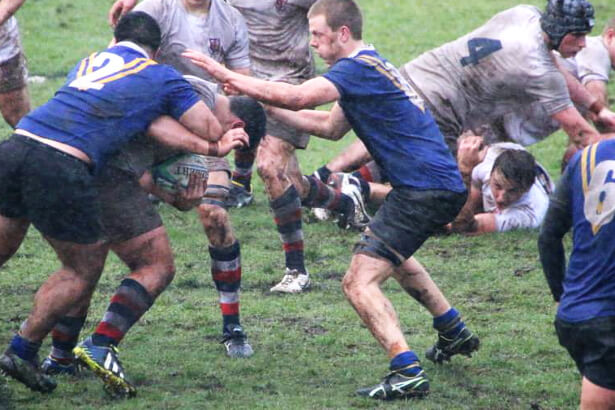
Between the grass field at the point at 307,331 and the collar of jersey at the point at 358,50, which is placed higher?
the collar of jersey at the point at 358,50

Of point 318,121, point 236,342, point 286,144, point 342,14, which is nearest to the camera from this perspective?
point 342,14

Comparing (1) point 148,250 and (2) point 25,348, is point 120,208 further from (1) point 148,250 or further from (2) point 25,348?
(2) point 25,348

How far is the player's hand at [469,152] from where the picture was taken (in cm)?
908

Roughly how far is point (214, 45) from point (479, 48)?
2372 mm

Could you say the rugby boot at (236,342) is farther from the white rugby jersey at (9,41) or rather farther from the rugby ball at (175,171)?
the white rugby jersey at (9,41)

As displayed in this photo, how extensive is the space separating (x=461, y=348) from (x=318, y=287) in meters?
1.94

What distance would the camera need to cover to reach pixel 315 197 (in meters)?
9.22

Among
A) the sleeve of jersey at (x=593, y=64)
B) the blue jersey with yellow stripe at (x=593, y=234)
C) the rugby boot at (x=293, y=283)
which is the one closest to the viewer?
the blue jersey with yellow stripe at (x=593, y=234)

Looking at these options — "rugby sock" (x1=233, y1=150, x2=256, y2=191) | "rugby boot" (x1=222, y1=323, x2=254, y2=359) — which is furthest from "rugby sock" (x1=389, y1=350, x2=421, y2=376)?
"rugby sock" (x1=233, y1=150, x2=256, y2=191)

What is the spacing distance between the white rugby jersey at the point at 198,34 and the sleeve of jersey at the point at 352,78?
Answer: 59.8 inches

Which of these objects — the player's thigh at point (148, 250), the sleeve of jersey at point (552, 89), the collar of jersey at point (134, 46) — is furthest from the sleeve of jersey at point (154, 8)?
the sleeve of jersey at point (552, 89)

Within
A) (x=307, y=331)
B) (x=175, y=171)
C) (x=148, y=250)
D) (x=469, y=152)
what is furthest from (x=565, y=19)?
(x=148, y=250)

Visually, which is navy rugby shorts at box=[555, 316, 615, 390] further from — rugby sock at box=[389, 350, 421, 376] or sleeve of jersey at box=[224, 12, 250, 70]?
sleeve of jersey at box=[224, 12, 250, 70]

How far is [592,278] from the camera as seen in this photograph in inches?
184
